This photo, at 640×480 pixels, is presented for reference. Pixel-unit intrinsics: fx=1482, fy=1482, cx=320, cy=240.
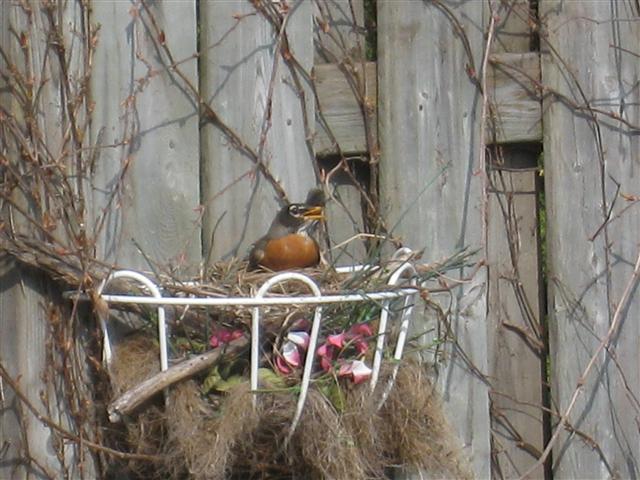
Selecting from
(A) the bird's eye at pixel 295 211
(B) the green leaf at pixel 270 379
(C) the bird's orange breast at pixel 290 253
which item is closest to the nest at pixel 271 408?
(B) the green leaf at pixel 270 379

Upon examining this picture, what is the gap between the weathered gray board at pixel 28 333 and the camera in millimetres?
4465

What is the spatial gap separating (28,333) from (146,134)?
2.33ft

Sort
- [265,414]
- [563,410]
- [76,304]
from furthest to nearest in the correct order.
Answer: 1. [563,410]
2. [76,304]
3. [265,414]

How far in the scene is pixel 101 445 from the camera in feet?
14.6

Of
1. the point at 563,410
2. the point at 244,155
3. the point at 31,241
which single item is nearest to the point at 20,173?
the point at 31,241

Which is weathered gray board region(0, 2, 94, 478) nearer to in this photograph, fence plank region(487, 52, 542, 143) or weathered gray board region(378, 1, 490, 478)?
weathered gray board region(378, 1, 490, 478)

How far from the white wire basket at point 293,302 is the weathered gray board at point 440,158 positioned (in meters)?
0.39

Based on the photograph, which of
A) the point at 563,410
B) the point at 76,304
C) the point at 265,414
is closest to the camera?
the point at 265,414

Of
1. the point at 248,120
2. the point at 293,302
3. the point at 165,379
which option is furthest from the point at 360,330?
the point at 248,120

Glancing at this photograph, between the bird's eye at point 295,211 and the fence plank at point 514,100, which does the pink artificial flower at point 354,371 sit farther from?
the fence plank at point 514,100

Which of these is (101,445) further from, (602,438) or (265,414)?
(602,438)

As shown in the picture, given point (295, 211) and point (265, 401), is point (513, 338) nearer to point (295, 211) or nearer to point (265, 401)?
point (295, 211)

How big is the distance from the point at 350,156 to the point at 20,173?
102 cm

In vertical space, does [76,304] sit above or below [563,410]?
above
